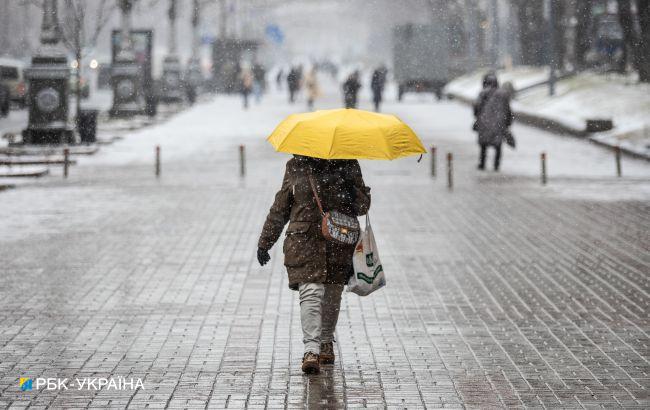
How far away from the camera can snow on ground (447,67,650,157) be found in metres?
27.2

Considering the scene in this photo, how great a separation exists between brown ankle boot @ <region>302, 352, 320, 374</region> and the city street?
0.20 feet

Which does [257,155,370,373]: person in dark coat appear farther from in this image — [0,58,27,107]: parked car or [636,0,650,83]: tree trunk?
[0,58,27,107]: parked car

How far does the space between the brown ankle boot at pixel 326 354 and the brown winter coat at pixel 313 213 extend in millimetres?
477


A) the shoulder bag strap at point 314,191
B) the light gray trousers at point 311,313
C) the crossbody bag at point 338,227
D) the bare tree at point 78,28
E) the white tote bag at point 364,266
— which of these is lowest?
the light gray trousers at point 311,313

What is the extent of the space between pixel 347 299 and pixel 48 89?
1739 centimetres

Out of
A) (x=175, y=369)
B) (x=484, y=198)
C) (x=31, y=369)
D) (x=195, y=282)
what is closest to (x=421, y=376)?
(x=175, y=369)

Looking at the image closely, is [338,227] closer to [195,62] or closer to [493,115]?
[493,115]

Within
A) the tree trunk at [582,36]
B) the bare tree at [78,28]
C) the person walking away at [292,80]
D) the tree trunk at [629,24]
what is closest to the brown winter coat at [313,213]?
the bare tree at [78,28]

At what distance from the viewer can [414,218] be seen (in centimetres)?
1509

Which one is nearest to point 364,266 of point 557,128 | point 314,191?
point 314,191

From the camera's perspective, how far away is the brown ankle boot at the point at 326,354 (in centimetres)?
747

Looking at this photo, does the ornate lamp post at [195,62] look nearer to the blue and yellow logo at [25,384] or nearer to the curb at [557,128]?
the curb at [557,128]

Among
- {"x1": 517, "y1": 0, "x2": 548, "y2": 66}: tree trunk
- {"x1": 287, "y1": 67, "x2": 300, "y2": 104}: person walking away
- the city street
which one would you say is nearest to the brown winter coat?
the city street

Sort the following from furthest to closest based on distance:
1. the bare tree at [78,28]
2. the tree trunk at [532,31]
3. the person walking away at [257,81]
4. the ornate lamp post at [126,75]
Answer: the tree trunk at [532,31] < the person walking away at [257,81] < the ornate lamp post at [126,75] < the bare tree at [78,28]
